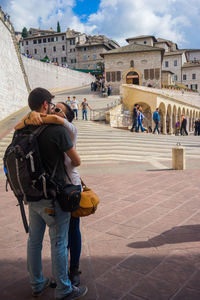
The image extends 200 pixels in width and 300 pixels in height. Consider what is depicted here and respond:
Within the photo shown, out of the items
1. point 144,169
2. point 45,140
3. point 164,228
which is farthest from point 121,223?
point 144,169

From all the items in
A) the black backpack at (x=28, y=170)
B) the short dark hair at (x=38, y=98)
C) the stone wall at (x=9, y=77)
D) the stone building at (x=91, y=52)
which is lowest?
the black backpack at (x=28, y=170)

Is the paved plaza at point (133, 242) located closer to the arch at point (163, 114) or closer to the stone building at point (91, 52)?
the arch at point (163, 114)

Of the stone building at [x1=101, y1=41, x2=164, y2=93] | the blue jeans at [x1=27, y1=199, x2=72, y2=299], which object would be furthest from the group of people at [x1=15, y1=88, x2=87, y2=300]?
the stone building at [x1=101, y1=41, x2=164, y2=93]

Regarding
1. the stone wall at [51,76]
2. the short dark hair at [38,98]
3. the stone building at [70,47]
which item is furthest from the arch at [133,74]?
the short dark hair at [38,98]

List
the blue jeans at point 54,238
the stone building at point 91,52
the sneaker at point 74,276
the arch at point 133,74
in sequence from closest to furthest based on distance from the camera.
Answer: the blue jeans at point 54,238, the sneaker at point 74,276, the arch at point 133,74, the stone building at point 91,52

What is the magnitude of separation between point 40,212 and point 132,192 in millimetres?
4079

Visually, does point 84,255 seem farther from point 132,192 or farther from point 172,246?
point 132,192

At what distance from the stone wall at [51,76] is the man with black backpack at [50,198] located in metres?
38.4

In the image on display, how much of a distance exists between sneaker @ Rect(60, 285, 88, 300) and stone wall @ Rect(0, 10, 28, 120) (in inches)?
748

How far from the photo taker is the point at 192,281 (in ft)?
9.05

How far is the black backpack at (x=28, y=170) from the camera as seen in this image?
2.23 meters

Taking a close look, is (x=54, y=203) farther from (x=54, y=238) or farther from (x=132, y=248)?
(x=132, y=248)

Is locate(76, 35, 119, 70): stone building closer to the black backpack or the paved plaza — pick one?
the paved plaza

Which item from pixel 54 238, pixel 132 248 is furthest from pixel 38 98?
pixel 132 248
